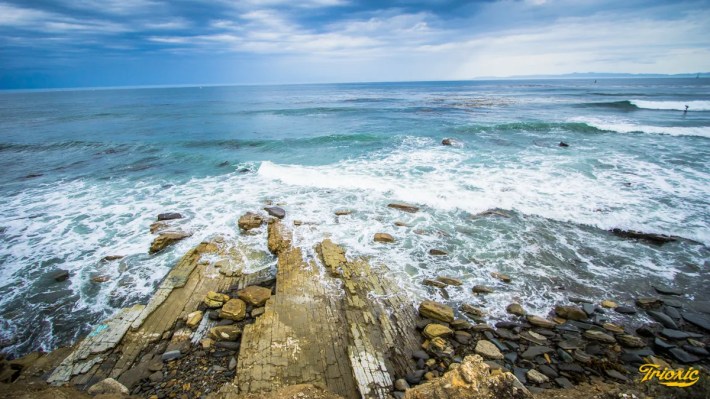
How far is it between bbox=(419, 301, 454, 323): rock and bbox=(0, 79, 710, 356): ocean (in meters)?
0.60

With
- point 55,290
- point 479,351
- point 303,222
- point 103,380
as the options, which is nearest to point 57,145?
point 55,290

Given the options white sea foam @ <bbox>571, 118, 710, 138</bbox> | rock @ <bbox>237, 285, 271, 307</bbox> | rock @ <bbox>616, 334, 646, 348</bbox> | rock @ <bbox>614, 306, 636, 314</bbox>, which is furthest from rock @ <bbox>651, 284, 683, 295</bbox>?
white sea foam @ <bbox>571, 118, 710, 138</bbox>

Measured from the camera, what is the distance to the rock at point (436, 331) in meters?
5.80

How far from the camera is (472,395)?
11.1ft

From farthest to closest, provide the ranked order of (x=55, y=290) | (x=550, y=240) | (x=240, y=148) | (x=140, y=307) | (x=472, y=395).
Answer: (x=240, y=148)
(x=550, y=240)
(x=55, y=290)
(x=140, y=307)
(x=472, y=395)

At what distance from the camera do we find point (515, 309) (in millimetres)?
6559

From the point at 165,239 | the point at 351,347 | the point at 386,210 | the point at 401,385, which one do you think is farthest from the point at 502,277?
the point at 165,239

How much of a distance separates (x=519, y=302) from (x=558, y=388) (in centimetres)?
224

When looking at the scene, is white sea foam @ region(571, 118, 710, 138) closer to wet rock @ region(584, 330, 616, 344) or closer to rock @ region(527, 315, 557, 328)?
wet rock @ region(584, 330, 616, 344)

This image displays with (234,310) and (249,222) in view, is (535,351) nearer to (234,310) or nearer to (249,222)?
(234,310)

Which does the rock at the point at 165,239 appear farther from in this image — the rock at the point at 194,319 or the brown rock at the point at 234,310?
the brown rock at the point at 234,310

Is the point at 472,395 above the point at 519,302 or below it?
above

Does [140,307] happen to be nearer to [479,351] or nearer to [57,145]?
[479,351]

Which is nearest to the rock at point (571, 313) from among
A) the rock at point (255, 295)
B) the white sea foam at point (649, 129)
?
the rock at point (255, 295)
